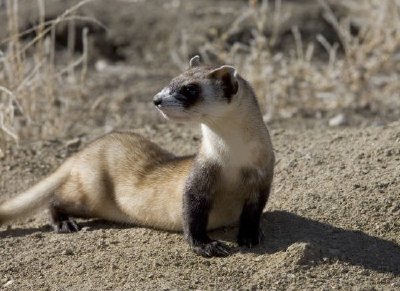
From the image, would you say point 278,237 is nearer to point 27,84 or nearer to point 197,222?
point 197,222

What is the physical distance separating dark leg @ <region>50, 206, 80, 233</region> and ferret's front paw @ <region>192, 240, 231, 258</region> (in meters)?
0.83

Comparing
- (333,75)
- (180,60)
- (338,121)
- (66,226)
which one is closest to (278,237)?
(66,226)

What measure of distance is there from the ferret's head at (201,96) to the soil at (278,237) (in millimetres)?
602

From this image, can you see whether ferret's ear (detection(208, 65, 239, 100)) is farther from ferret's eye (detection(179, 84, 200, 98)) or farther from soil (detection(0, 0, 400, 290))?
soil (detection(0, 0, 400, 290))

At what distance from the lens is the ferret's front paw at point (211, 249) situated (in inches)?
149

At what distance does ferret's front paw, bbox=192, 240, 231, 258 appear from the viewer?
3.79 meters

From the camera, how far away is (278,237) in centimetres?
395

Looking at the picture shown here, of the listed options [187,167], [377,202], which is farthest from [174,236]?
[377,202]

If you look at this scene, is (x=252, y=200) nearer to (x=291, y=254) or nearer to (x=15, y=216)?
(x=291, y=254)

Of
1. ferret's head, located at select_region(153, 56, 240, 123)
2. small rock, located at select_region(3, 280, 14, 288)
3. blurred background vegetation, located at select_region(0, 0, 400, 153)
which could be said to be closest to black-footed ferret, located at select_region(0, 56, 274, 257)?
ferret's head, located at select_region(153, 56, 240, 123)

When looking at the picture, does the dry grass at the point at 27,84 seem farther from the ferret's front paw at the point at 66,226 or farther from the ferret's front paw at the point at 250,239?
the ferret's front paw at the point at 250,239

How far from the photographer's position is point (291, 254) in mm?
3674

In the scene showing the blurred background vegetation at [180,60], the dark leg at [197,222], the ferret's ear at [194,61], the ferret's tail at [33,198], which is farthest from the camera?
the blurred background vegetation at [180,60]

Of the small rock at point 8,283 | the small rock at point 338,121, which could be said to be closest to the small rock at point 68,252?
the small rock at point 8,283
